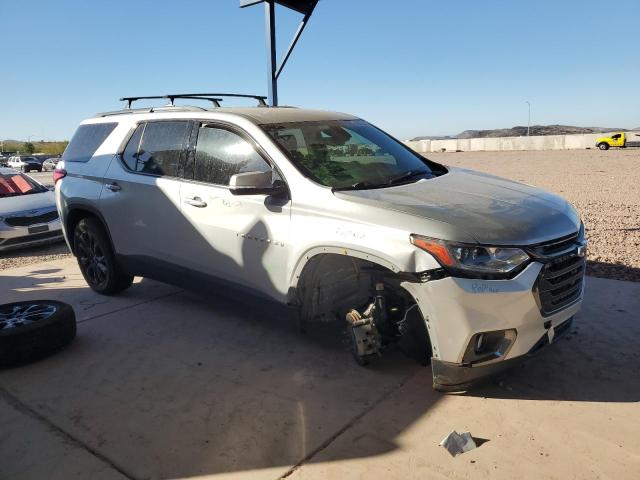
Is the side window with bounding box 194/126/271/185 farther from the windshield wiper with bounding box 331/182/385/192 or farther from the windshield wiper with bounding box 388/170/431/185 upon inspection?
the windshield wiper with bounding box 388/170/431/185

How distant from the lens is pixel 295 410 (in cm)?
312

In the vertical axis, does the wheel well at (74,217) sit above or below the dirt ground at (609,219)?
above

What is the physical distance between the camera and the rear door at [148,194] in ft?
14.3

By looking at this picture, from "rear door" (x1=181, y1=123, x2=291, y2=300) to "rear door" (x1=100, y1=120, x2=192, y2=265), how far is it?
0.56ft

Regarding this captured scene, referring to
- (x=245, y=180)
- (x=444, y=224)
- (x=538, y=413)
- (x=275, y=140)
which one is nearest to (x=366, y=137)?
(x=275, y=140)

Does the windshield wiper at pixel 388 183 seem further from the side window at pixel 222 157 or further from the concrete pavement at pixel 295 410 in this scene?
the concrete pavement at pixel 295 410

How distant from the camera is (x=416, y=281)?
2875mm

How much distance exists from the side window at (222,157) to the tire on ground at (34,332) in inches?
62.2

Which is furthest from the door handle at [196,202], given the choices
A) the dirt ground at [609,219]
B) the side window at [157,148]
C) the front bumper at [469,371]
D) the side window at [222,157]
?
the dirt ground at [609,219]

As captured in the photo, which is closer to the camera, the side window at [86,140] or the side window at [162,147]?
the side window at [162,147]

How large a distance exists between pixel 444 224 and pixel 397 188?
2.29 feet

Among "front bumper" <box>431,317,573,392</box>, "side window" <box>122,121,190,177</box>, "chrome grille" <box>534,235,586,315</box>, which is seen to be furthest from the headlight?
"side window" <box>122,121,190,177</box>

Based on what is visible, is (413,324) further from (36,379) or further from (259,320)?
(36,379)

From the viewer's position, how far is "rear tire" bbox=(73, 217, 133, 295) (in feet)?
17.0
